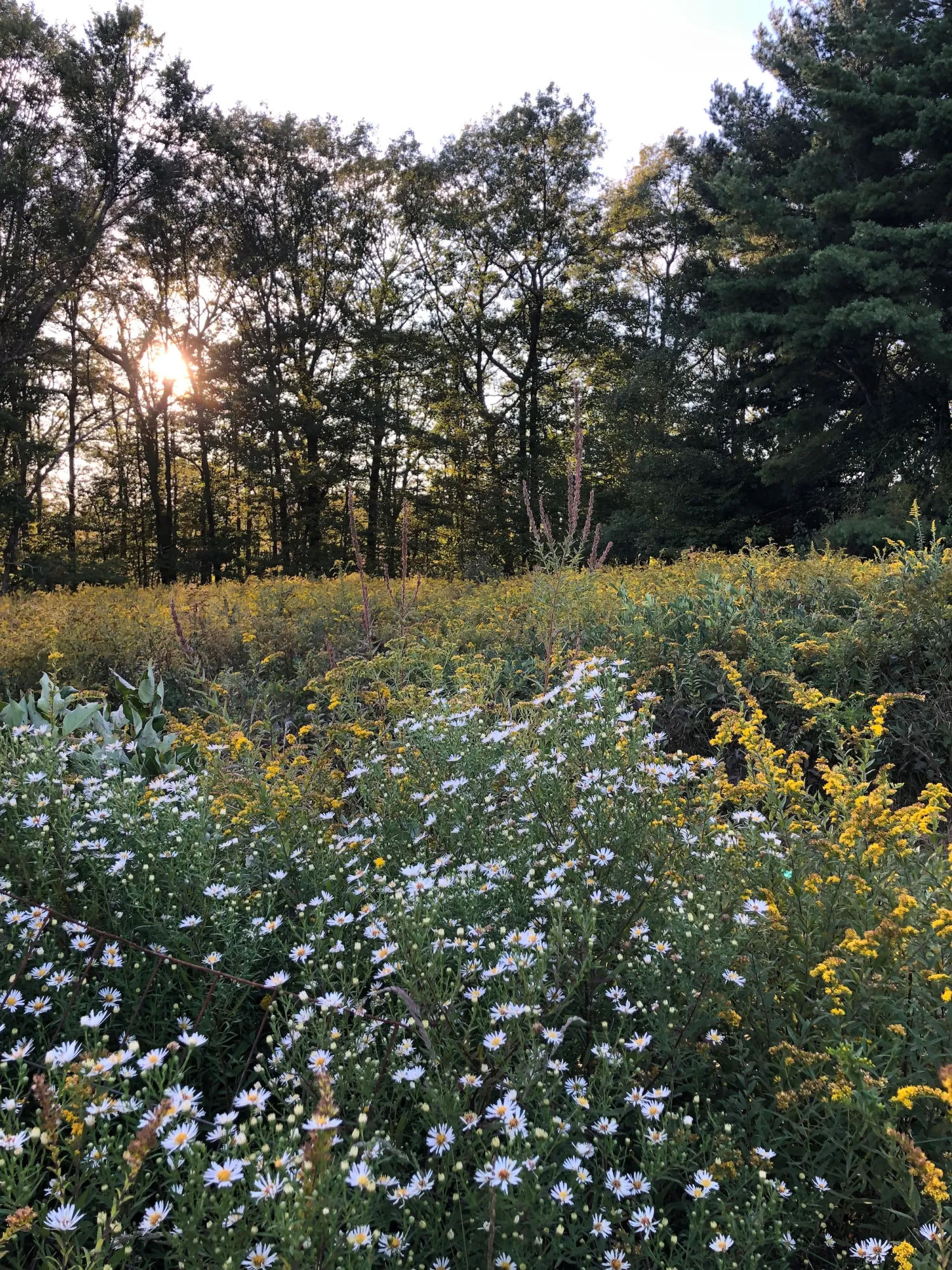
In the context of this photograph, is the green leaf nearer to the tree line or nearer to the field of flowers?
the field of flowers

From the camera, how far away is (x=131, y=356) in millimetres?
24156

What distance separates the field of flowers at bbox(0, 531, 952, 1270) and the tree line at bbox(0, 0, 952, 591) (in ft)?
44.1

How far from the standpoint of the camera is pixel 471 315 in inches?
973

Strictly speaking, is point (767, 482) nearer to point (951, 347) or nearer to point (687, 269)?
point (951, 347)

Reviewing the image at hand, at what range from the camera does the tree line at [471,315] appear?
15594 millimetres

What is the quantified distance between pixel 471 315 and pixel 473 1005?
2562 cm

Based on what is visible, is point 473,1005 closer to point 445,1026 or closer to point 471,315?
point 445,1026

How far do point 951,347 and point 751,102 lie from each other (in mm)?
10783

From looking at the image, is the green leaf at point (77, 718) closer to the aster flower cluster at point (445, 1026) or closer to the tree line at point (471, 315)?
the aster flower cluster at point (445, 1026)

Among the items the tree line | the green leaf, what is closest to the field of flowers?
the green leaf

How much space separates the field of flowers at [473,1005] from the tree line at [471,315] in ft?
44.1

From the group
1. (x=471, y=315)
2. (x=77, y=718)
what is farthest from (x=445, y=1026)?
(x=471, y=315)

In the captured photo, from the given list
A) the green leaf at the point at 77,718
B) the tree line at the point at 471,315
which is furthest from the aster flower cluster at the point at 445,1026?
the tree line at the point at 471,315

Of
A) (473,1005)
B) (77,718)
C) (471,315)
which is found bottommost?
(473,1005)
